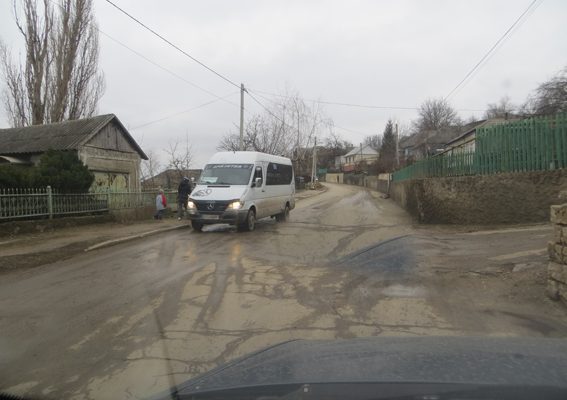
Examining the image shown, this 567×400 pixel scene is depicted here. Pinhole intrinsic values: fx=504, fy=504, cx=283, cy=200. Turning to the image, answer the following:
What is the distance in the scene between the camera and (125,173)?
88.8ft

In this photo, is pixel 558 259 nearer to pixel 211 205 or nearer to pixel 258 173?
pixel 211 205

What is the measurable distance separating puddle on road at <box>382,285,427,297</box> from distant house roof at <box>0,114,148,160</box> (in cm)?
1912

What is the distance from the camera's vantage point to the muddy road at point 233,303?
189 inches

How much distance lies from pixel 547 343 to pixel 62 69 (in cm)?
3173

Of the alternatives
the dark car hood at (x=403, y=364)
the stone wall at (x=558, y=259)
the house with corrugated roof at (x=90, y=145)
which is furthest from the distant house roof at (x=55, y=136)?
the dark car hood at (x=403, y=364)

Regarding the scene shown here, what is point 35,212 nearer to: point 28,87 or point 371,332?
point 371,332

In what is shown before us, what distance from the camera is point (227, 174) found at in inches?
650

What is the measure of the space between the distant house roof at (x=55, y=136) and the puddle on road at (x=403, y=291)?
1912cm

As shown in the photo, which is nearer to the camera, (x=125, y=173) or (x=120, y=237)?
(x=120, y=237)

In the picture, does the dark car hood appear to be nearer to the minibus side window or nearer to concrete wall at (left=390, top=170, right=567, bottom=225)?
concrete wall at (left=390, top=170, right=567, bottom=225)

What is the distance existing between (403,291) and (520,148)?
8251 millimetres

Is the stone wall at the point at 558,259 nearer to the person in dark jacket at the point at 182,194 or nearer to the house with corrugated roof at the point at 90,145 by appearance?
the person in dark jacket at the point at 182,194

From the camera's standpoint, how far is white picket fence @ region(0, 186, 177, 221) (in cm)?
1465

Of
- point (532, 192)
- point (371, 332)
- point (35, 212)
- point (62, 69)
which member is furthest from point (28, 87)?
point (371, 332)
